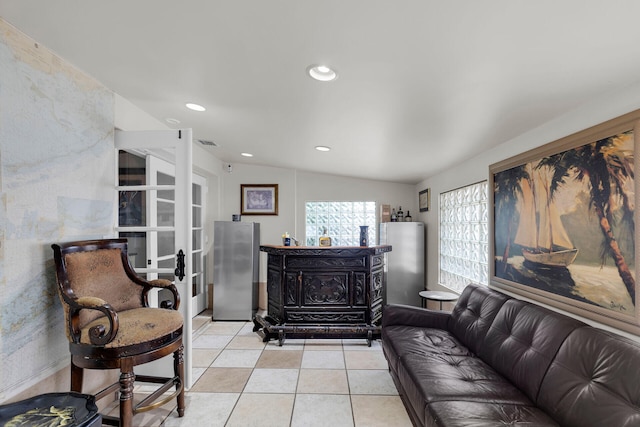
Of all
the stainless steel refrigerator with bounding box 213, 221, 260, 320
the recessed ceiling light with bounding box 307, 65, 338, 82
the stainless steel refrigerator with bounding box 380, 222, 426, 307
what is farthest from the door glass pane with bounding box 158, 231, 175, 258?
the stainless steel refrigerator with bounding box 380, 222, 426, 307

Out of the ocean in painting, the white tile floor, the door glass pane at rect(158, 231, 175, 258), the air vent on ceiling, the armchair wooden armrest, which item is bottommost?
the white tile floor

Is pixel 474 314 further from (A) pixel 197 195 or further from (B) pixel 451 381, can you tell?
(A) pixel 197 195

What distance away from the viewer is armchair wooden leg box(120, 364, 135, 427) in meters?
1.77

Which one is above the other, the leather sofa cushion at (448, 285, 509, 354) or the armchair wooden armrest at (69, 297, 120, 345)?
the armchair wooden armrest at (69, 297, 120, 345)

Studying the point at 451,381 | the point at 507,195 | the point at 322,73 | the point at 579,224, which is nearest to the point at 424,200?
the point at 507,195

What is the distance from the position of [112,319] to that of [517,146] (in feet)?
10.3

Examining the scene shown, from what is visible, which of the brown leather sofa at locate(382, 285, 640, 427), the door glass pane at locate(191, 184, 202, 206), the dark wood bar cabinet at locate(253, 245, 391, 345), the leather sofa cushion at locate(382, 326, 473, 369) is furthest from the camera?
the door glass pane at locate(191, 184, 202, 206)

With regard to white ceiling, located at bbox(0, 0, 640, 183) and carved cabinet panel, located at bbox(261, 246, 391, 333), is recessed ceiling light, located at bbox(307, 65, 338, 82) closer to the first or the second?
white ceiling, located at bbox(0, 0, 640, 183)

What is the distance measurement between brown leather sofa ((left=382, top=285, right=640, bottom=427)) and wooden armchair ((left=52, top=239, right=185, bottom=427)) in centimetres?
158

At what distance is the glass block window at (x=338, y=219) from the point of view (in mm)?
5359

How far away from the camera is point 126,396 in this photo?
5.88ft

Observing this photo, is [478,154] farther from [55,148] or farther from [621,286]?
[55,148]

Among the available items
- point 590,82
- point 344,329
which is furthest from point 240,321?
point 590,82

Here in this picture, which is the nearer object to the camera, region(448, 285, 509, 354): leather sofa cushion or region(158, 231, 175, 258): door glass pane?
region(448, 285, 509, 354): leather sofa cushion
